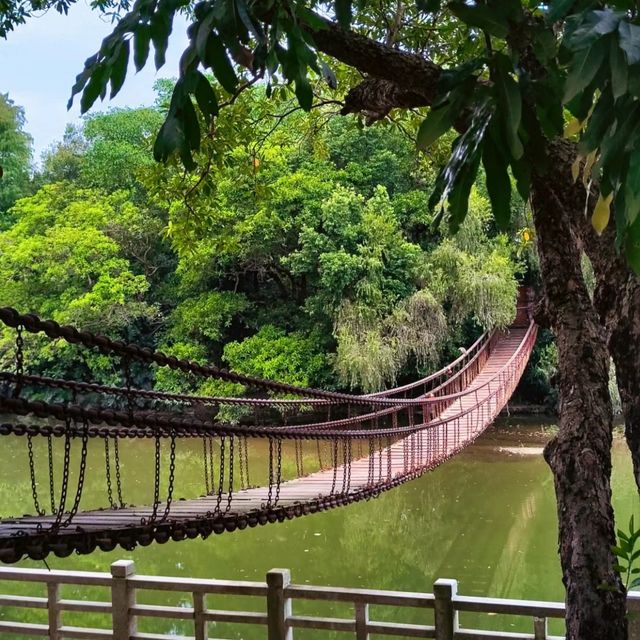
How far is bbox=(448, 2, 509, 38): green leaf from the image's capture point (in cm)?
71

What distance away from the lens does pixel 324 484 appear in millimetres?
3426

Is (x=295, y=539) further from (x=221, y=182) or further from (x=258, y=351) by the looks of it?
(x=221, y=182)

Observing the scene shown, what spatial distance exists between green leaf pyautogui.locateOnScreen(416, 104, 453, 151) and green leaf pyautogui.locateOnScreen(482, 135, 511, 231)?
0.05 meters

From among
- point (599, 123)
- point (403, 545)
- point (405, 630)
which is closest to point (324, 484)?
point (405, 630)

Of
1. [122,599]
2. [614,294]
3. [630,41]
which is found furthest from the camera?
[122,599]

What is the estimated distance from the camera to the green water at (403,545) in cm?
446

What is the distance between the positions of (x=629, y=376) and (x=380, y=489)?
6.37 ft

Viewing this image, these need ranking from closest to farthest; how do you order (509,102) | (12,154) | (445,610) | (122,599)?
1. (509,102)
2. (445,610)
3. (122,599)
4. (12,154)

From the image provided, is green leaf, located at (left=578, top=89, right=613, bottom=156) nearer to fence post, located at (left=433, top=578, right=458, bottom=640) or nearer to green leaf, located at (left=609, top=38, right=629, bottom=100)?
green leaf, located at (left=609, top=38, right=629, bottom=100)

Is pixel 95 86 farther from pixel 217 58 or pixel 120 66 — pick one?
pixel 217 58

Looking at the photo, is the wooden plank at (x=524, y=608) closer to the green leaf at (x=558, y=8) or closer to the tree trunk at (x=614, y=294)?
the tree trunk at (x=614, y=294)

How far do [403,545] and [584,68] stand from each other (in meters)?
5.14

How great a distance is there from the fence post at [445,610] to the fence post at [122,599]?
1.07 meters

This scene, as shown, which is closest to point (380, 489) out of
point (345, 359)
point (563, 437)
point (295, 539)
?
point (563, 437)
